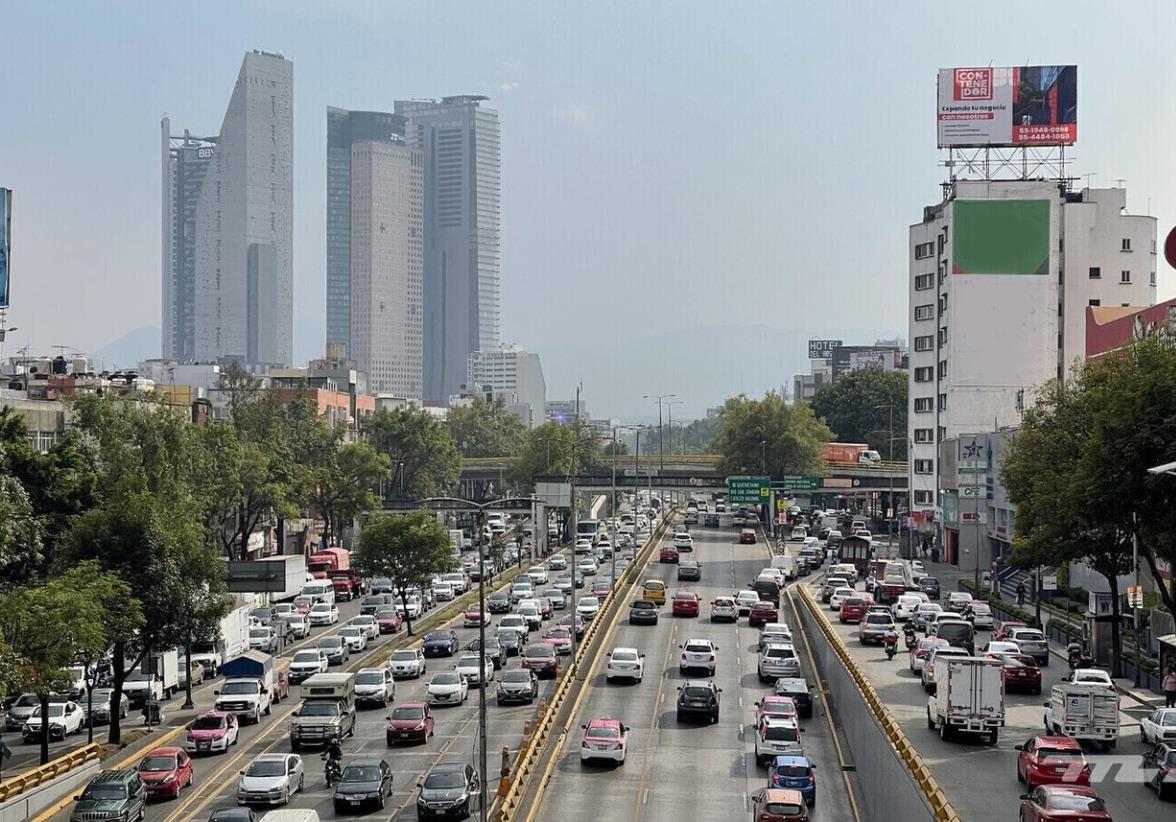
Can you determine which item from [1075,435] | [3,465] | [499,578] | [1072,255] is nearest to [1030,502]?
[1075,435]

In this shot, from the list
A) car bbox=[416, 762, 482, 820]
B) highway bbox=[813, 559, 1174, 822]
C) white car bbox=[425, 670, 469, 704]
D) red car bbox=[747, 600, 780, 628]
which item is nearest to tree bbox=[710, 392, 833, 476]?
red car bbox=[747, 600, 780, 628]

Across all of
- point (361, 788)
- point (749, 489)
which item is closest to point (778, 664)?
point (361, 788)

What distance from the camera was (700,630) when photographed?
261 ft

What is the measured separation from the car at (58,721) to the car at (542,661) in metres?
18.3

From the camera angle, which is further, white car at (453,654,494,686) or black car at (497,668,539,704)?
white car at (453,654,494,686)

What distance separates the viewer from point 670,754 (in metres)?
47.2

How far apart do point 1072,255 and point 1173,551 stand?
291ft

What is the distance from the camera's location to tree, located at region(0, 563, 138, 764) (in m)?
46.2

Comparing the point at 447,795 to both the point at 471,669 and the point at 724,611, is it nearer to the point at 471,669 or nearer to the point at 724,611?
the point at 471,669

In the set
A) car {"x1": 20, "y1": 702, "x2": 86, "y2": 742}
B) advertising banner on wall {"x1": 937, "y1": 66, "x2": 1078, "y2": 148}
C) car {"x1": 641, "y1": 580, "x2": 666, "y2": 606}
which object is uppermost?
advertising banner on wall {"x1": 937, "y1": 66, "x2": 1078, "y2": 148}

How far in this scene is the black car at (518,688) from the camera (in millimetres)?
58031

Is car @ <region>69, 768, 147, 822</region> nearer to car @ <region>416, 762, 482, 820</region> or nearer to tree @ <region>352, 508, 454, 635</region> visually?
car @ <region>416, 762, 482, 820</region>

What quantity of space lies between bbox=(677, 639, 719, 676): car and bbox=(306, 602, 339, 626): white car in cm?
2865

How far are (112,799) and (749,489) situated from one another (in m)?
105
